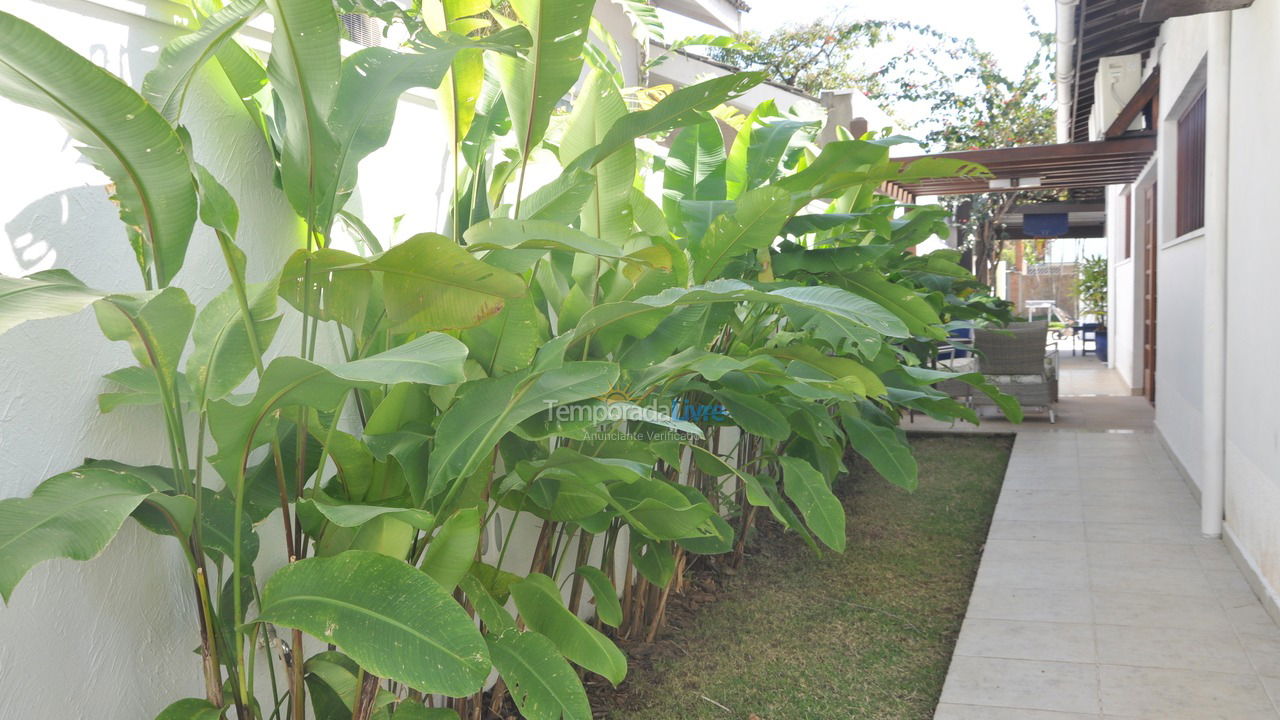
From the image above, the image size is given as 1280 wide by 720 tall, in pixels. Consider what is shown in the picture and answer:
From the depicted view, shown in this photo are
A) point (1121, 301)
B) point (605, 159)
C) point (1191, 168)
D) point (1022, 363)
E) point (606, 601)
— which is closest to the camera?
point (605, 159)

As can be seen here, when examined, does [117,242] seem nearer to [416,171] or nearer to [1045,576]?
[416,171]

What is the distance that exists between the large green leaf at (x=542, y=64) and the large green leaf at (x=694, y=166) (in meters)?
0.97

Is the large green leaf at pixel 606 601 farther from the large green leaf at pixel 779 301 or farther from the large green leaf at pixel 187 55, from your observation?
the large green leaf at pixel 187 55

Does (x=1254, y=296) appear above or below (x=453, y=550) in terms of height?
above

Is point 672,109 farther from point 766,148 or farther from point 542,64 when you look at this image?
point 766,148

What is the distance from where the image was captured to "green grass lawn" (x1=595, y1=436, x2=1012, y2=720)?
9.48 ft

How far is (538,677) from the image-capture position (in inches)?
67.6

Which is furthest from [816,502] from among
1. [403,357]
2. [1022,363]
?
[1022,363]

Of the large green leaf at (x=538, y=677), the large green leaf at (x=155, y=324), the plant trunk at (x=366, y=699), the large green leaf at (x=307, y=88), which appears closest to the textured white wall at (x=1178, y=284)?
the large green leaf at (x=538, y=677)

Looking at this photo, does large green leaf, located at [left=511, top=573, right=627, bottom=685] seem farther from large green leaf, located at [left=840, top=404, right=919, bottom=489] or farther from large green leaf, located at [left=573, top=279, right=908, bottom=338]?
large green leaf, located at [left=840, top=404, right=919, bottom=489]

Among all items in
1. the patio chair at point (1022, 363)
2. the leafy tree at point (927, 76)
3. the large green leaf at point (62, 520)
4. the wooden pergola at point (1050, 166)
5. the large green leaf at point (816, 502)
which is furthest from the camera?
the leafy tree at point (927, 76)

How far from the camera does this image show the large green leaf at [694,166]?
109 inches

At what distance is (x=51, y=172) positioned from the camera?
1.55m

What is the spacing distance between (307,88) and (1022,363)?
7.67 meters
